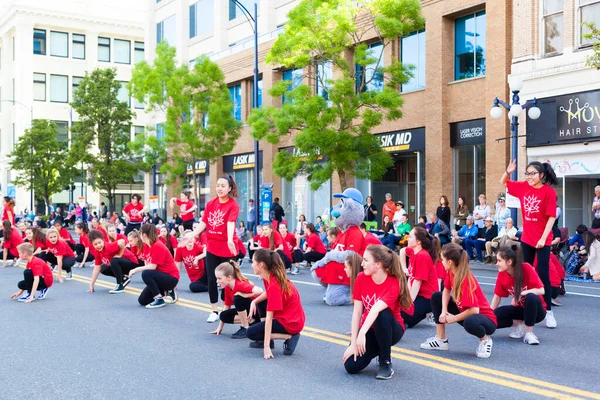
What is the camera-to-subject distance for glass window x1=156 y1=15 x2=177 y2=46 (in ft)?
145

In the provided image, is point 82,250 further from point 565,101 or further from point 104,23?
point 104,23

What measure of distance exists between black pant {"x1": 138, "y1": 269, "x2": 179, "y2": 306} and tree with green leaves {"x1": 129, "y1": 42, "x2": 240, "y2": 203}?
21.3 m

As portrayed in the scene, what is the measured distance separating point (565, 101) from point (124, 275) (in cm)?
1384

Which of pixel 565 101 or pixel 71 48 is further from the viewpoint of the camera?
pixel 71 48

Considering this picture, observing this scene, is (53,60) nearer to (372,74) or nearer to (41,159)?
(41,159)

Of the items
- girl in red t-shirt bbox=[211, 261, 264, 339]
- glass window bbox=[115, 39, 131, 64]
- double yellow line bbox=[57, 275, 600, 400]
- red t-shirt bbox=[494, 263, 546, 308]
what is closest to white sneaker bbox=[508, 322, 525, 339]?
red t-shirt bbox=[494, 263, 546, 308]

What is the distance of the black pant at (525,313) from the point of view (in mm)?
7742

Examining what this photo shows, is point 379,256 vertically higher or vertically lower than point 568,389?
higher

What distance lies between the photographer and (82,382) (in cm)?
628

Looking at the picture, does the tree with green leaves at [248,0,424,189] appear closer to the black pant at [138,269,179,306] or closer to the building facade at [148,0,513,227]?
the building facade at [148,0,513,227]

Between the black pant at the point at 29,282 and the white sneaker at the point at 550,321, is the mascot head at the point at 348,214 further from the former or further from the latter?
the black pant at the point at 29,282

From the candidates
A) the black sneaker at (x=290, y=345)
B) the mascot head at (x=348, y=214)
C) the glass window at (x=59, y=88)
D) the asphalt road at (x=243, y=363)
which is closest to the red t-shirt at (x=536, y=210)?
the asphalt road at (x=243, y=363)

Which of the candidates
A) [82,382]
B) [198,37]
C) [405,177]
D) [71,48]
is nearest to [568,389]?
[82,382]

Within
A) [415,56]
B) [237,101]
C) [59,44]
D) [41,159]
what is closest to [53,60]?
[59,44]
